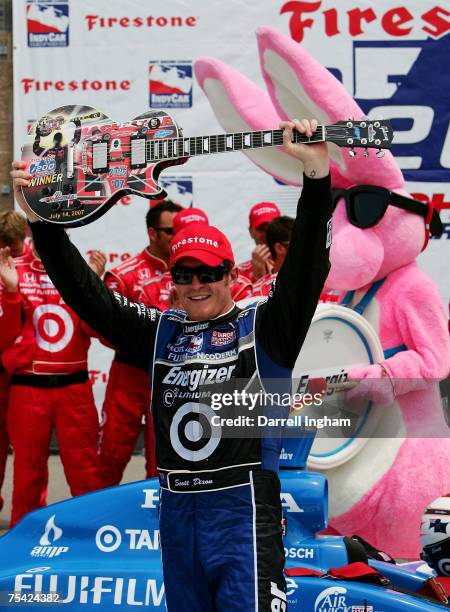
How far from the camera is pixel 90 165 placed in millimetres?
2641

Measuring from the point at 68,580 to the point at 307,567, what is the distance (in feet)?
2.51

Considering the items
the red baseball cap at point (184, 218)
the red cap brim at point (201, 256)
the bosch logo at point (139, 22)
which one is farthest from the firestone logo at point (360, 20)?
the red cap brim at point (201, 256)

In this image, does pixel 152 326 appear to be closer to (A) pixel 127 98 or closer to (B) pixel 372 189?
(B) pixel 372 189

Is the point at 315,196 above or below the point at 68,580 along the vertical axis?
above

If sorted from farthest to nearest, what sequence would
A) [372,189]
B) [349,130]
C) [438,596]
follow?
[372,189]
[438,596]
[349,130]

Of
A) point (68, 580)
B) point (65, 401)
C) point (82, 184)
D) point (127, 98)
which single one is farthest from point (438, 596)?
point (127, 98)

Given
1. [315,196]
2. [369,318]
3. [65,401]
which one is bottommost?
[65,401]

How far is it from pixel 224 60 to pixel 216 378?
4.95 m

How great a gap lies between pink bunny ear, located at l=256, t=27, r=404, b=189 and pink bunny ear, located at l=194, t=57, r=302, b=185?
251 millimetres

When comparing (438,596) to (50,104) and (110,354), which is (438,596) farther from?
(50,104)

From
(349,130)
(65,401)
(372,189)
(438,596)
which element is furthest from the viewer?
(65,401)

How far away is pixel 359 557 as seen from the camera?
3.28m

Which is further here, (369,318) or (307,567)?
(369,318)

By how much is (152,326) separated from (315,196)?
62 cm
